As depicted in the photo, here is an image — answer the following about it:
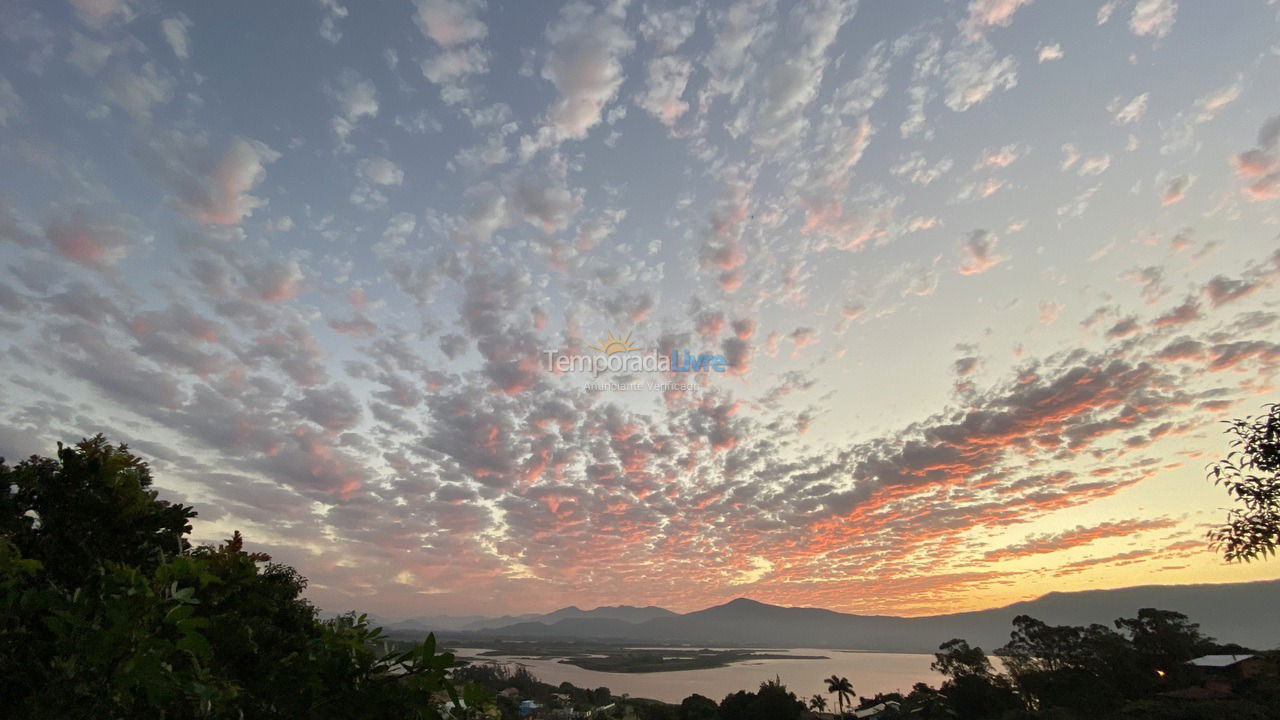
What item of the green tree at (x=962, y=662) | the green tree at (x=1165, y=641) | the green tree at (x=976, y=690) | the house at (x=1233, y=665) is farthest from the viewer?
the green tree at (x=962, y=662)

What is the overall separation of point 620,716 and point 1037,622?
5455cm

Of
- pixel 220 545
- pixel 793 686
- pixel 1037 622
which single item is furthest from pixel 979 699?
pixel 793 686

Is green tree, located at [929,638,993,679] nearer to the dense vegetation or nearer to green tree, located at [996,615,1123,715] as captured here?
green tree, located at [996,615,1123,715]

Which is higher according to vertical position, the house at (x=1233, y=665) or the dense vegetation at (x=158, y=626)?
the dense vegetation at (x=158, y=626)

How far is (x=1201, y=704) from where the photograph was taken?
3756cm

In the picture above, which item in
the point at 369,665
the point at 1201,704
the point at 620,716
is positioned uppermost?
the point at 369,665

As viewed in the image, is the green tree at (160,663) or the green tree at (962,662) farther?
the green tree at (962,662)

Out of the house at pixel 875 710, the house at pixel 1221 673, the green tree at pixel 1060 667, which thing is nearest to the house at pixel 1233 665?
→ the house at pixel 1221 673

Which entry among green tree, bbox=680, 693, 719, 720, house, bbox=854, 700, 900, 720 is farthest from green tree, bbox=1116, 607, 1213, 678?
green tree, bbox=680, 693, 719, 720

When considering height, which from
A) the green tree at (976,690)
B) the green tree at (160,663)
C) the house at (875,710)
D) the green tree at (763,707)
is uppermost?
the green tree at (160,663)

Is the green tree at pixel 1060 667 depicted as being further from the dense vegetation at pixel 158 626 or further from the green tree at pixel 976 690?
the dense vegetation at pixel 158 626

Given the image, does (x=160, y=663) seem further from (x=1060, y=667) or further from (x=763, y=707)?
(x=1060, y=667)

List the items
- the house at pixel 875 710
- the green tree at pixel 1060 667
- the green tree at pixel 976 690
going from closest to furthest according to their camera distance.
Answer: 1. the green tree at pixel 1060 667
2. the green tree at pixel 976 690
3. the house at pixel 875 710

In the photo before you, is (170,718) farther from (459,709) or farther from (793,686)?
(793,686)
